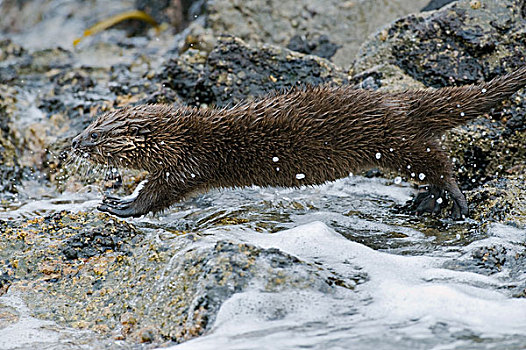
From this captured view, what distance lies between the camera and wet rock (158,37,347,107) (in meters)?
5.78

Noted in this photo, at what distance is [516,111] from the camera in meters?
5.09

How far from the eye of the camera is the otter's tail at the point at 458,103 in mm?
4414

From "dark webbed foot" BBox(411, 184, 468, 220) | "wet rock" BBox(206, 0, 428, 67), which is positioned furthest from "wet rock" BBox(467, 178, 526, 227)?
"wet rock" BBox(206, 0, 428, 67)

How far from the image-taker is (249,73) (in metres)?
5.80

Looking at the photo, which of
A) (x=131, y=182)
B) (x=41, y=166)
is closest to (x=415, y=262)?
(x=131, y=182)

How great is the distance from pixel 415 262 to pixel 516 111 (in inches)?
82.7

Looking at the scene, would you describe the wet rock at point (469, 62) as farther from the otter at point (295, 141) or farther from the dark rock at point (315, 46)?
the dark rock at point (315, 46)

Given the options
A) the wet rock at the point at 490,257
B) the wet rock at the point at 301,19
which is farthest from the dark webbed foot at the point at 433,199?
the wet rock at the point at 301,19

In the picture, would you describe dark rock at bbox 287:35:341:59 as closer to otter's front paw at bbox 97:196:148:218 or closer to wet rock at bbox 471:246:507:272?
otter's front paw at bbox 97:196:148:218

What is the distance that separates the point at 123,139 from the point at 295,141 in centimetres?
123

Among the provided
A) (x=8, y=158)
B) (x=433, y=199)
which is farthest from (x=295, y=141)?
(x=8, y=158)

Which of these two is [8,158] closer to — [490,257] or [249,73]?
[249,73]

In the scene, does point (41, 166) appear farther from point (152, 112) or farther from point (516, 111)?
point (516, 111)

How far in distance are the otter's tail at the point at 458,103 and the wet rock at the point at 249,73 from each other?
4.97 ft
